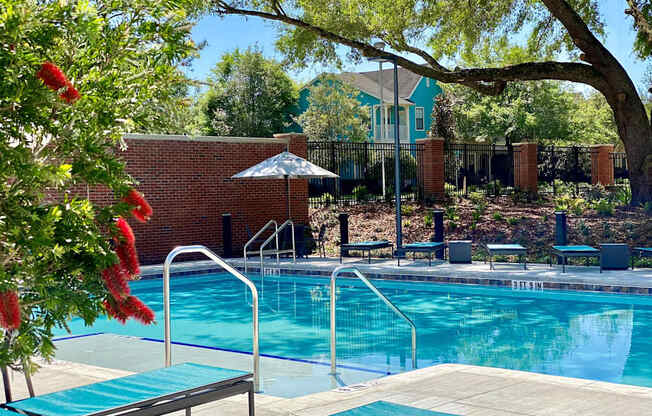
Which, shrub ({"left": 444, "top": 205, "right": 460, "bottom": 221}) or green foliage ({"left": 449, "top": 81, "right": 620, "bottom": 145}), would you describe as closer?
shrub ({"left": 444, "top": 205, "right": 460, "bottom": 221})

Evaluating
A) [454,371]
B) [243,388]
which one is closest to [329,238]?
[454,371]

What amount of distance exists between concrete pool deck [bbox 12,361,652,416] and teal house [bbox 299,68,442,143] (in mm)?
36826

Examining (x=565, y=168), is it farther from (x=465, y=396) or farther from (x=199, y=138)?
(x=465, y=396)

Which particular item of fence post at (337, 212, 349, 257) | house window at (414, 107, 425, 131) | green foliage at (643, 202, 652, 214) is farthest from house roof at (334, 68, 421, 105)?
green foliage at (643, 202, 652, 214)

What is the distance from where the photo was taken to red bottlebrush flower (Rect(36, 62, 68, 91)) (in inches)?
108

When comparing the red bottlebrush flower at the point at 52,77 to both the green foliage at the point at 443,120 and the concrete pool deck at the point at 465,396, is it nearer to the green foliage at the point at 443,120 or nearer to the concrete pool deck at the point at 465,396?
the concrete pool deck at the point at 465,396

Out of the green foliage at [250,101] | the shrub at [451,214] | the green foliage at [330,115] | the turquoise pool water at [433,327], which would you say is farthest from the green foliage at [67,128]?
the green foliage at [330,115]

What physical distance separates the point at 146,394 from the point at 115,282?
905 mm

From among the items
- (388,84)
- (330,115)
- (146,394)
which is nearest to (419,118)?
(388,84)

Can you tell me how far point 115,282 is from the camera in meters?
3.10

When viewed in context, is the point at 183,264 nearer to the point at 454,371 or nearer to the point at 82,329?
the point at 82,329

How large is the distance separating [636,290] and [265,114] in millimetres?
26463

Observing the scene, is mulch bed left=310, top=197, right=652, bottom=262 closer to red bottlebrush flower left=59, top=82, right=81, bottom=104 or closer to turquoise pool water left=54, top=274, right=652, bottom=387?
turquoise pool water left=54, top=274, right=652, bottom=387

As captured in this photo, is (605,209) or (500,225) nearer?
(605,209)
